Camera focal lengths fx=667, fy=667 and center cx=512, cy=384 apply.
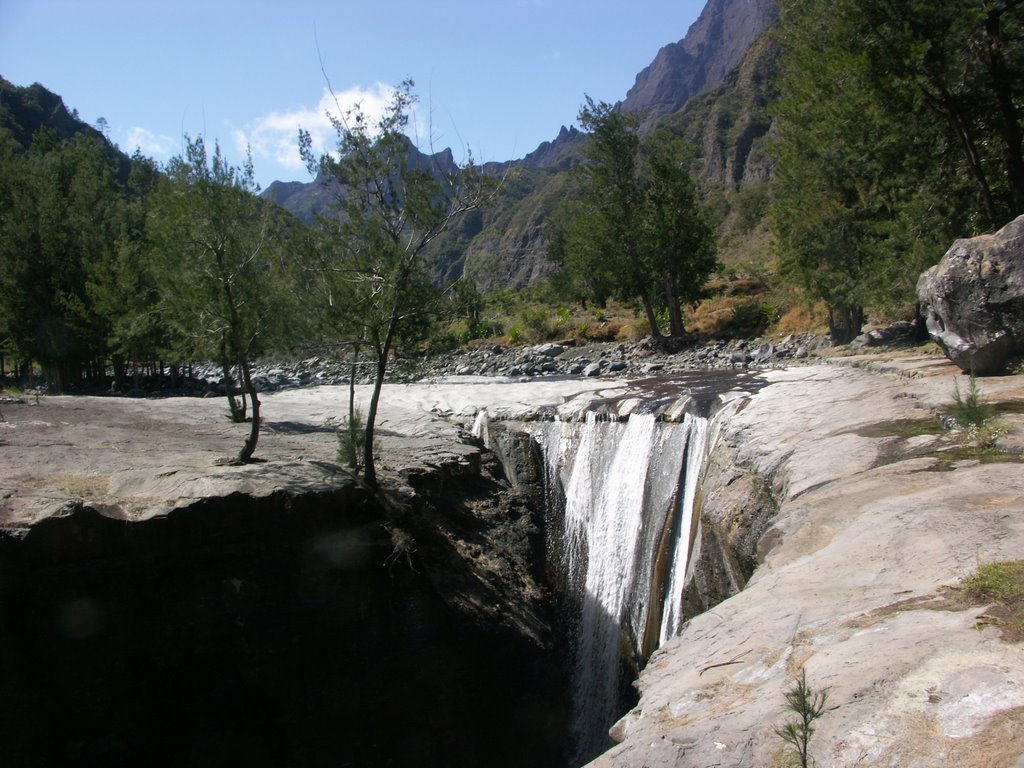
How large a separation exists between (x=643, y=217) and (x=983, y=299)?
20.1 metres

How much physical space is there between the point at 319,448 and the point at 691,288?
20365 millimetres

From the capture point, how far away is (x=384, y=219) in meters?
9.74

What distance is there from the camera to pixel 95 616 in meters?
7.19

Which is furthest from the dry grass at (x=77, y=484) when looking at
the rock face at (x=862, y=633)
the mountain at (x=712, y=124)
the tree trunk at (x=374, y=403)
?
the rock face at (x=862, y=633)

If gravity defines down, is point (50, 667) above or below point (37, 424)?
below

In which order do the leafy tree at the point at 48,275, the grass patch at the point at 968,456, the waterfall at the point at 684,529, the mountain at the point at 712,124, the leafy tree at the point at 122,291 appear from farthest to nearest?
the mountain at the point at 712,124
the leafy tree at the point at 48,275
the leafy tree at the point at 122,291
the waterfall at the point at 684,529
the grass patch at the point at 968,456

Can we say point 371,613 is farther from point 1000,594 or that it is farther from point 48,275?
point 48,275

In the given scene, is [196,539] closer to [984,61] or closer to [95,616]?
[95,616]

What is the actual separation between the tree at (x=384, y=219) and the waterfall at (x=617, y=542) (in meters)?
4.32

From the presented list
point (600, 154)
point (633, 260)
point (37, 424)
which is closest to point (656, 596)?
point (37, 424)

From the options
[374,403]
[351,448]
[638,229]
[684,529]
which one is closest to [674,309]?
[638,229]

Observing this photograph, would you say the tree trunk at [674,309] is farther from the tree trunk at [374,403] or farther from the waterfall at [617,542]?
the tree trunk at [374,403]

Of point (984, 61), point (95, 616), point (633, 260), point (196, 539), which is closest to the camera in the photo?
point (95, 616)

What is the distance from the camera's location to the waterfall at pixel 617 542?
33.8 feet
